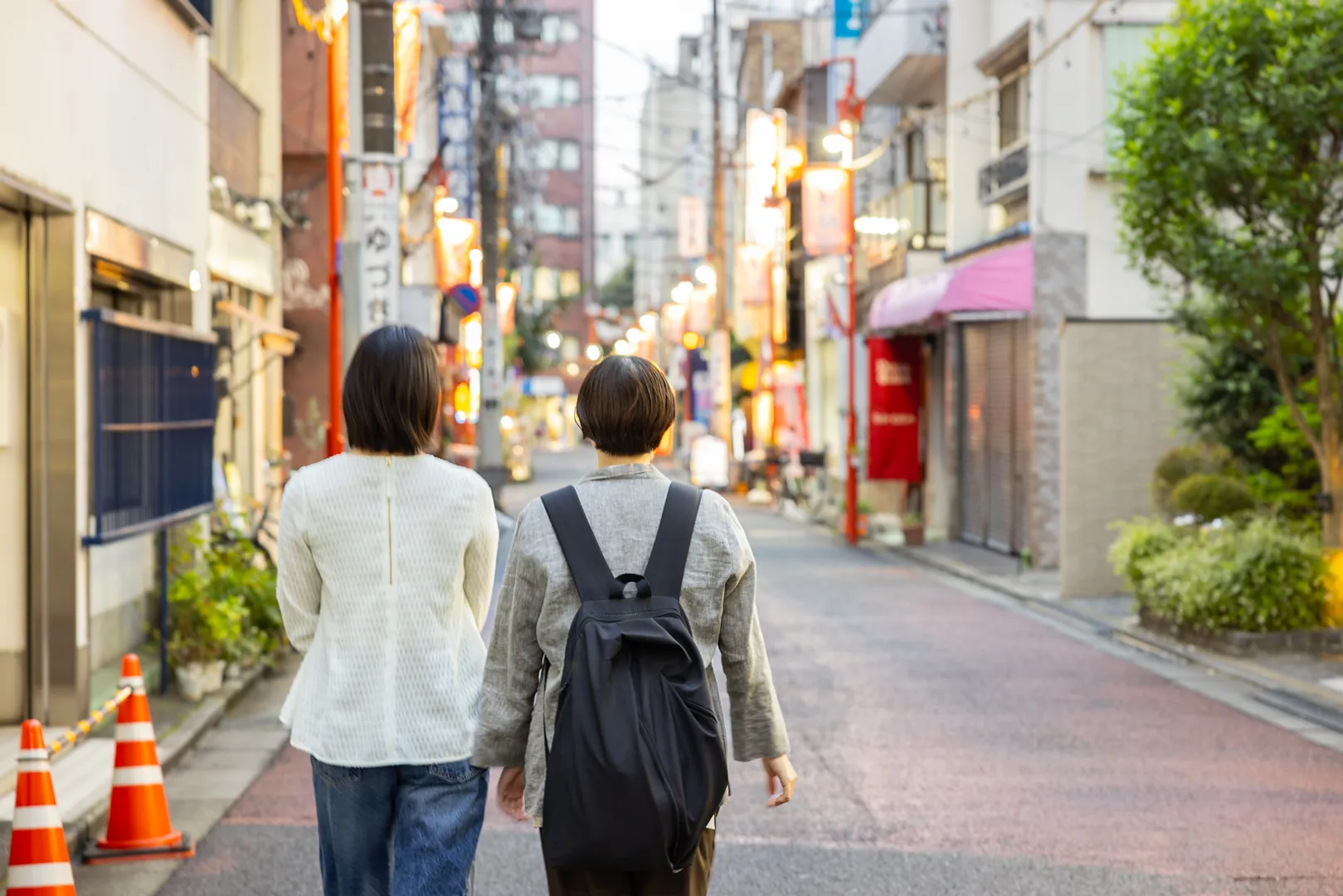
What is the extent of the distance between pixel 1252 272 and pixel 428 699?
398 inches

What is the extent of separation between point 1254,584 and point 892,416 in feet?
53.1

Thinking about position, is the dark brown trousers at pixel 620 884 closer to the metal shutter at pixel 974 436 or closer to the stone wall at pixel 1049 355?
the stone wall at pixel 1049 355

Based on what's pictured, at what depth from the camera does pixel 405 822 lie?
3.88 m

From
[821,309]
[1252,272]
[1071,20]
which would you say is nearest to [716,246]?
[821,309]

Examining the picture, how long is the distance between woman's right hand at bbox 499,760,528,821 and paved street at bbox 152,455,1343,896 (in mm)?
2676

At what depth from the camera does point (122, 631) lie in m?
11.9

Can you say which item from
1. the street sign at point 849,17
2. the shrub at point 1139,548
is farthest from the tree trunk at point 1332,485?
the street sign at point 849,17

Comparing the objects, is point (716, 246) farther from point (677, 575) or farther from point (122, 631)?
point (677, 575)

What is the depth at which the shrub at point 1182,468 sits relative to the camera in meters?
16.6

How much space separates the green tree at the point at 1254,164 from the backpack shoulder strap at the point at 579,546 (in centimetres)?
1004

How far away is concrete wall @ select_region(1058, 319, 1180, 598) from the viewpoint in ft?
56.6

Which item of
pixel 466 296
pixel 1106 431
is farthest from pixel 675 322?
pixel 1106 431

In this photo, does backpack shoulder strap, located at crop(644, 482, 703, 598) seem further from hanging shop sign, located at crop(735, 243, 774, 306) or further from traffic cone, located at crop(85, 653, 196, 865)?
hanging shop sign, located at crop(735, 243, 774, 306)

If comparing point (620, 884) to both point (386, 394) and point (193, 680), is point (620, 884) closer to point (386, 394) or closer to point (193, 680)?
point (386, 394)
